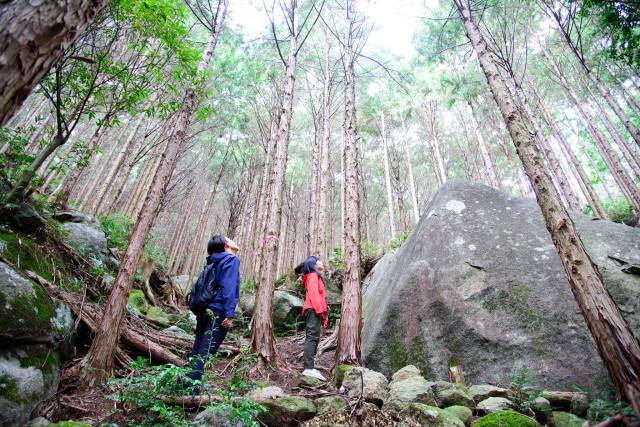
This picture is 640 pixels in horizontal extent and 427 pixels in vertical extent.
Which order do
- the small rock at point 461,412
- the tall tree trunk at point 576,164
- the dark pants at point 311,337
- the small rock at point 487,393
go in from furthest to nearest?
1. the tall tree trunk at point 576,164
2. the dark pants at point 311,337
3. the small rock at point 487,393
4. the small rock at point 461,412

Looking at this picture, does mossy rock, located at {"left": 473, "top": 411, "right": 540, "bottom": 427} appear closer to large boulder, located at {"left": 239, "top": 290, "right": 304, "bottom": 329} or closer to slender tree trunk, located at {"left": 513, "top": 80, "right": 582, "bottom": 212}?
large boulder, located at {"left": 239, "top": 290, "right": 304, "bottom": 329}

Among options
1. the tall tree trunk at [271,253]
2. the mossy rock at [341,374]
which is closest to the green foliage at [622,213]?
the tall tree trunk at [271,253]

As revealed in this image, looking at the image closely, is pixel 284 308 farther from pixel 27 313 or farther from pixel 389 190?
pixel 389 190

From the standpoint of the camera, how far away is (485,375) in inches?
143

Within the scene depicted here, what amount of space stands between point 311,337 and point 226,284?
1.67 metres

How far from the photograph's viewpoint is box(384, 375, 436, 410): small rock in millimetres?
2648

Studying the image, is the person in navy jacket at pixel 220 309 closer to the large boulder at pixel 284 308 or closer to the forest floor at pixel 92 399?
the forest floor at pixel 92 399

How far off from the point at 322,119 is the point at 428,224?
8822 mm

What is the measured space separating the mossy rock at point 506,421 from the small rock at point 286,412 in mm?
1260

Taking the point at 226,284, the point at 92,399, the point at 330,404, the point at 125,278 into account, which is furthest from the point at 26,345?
the point at 330,404

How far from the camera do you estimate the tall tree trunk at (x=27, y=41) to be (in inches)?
42.1

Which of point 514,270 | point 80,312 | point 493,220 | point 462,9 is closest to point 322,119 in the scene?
point 462,9

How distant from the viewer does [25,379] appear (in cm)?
235

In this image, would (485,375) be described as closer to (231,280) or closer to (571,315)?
(571,315)
